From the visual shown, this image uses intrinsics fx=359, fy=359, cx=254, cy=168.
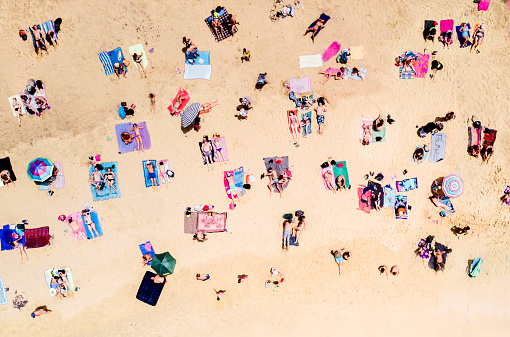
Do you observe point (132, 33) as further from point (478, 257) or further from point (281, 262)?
point (478, 257)

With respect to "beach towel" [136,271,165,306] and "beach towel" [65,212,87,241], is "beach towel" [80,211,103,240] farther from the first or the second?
"beach towel" [136,271,165,306]

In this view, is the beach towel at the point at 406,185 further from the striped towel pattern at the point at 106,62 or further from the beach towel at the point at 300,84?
the striped towel pattern at the point at 106,62

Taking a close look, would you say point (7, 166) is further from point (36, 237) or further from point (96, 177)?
point (96, 177)

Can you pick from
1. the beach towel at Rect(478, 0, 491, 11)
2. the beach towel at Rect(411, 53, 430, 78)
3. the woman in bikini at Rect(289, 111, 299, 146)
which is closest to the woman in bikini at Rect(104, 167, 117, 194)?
the woman in bikini at Rect(289, 111, 299, 146)

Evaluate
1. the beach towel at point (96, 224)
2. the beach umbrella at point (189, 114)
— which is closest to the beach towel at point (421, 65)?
the beach umbrella at point (189, 114)

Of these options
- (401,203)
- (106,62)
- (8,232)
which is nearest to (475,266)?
(401,203)

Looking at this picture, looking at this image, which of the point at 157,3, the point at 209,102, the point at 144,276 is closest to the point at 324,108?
the point at 209,102
